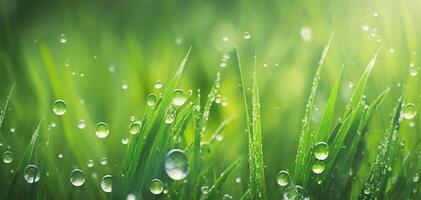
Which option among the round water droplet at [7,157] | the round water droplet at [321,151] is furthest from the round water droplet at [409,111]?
the round water droplet at [7,157]

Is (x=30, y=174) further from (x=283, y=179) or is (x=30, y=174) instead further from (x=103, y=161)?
(x=283, y=179)

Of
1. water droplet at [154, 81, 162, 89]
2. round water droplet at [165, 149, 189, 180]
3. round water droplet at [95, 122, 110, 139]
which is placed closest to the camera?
round water droplet at [165, 149, 189, 180]

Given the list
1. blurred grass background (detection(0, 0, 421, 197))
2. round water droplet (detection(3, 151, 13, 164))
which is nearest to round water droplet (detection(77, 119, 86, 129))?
blurred grass background (detection(0, 0, 421, 197))

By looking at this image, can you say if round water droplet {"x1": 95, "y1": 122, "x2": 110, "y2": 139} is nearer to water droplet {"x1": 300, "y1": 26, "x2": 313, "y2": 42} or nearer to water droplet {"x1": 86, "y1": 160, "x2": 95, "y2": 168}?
water droplet {"x1": 86, "y1": 160, "x2": 95, "y2": 168}

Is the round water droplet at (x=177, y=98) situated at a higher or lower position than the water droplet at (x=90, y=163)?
→ higher

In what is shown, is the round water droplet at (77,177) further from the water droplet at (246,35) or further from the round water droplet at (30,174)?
the water droplet at (246,35)

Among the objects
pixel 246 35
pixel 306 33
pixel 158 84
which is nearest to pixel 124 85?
pixel 158 84
